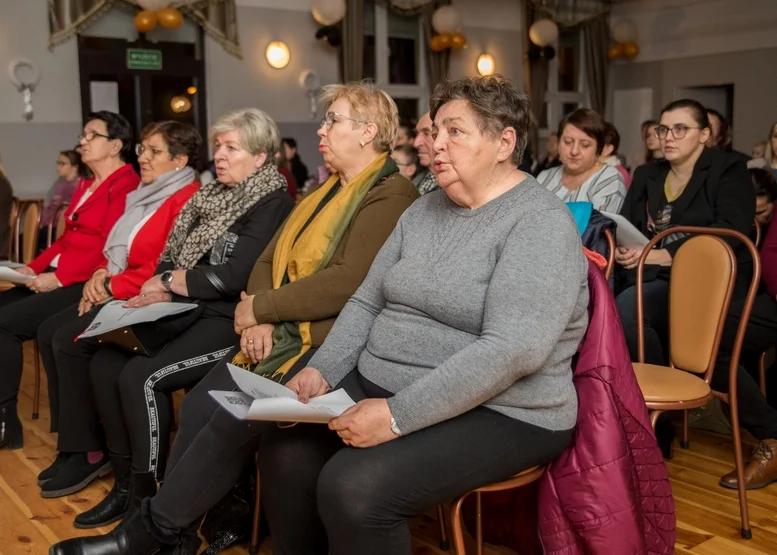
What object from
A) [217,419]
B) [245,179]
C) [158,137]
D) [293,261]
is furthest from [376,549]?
[158,137]

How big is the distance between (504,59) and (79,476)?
30.5ft

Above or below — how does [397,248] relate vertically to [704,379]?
above

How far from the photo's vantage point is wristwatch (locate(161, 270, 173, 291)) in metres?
2.60

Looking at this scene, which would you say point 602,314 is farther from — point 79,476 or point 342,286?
point 79,476

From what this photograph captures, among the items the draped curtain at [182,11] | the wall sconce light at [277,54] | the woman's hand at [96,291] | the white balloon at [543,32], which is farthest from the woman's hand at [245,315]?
the white balloon at [543,32]

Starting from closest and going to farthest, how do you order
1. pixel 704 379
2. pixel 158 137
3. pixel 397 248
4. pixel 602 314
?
pixel 602 314
pixel 397 248
pixel 704 379
pixel 158 137

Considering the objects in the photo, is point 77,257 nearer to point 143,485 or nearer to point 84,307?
point 84,307

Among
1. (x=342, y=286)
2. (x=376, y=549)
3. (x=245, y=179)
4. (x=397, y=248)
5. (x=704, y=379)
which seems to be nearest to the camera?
(x=376, y=549)

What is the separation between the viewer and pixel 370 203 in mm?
2191

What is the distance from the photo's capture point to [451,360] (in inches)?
61.7

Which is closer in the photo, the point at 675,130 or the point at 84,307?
the point at 84,307

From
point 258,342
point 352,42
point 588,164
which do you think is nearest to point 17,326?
point 258,342

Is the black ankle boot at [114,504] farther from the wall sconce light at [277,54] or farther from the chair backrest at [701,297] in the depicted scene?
the wall sconce light at [277,54]

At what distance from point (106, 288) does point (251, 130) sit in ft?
2.71
